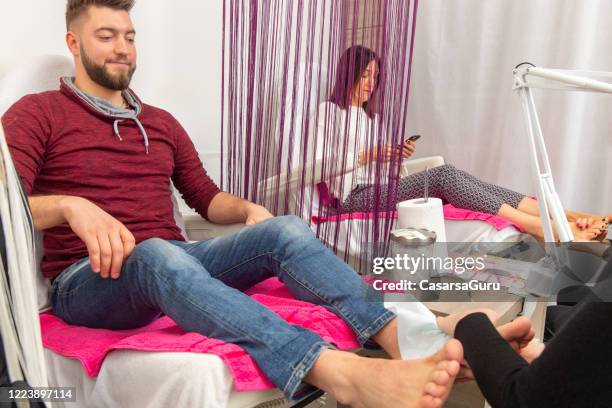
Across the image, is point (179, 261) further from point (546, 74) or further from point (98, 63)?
point (546, 74)

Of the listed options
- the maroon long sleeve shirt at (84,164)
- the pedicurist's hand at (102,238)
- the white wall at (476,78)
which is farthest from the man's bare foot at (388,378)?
the white wall at (476,78)

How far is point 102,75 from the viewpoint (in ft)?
5.23

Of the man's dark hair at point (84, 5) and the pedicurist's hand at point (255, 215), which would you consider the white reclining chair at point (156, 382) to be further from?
the man's dark hair at point (84, 5)

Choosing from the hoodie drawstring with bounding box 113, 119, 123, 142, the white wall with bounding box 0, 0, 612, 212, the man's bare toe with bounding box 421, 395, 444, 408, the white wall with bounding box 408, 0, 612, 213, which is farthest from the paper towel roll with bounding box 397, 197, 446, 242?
the white wall with bounding box 408, 0, 612, 213

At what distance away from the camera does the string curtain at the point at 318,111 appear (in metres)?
1.61

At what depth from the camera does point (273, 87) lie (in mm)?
1828

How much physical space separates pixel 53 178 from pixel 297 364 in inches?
31.2

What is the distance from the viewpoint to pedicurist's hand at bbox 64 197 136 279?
1182 millimetres

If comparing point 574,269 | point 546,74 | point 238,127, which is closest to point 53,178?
point 238,127

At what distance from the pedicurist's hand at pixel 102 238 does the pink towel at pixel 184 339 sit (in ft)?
0.44

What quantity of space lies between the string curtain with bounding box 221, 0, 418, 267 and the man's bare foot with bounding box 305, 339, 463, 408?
68cm

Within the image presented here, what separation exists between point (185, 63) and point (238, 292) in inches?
58.1

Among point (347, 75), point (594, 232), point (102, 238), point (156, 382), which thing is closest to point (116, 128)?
point (102, 238)

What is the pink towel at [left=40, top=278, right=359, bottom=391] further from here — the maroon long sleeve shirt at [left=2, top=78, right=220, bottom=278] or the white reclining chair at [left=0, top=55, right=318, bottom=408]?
the maroon long sleeve shirt at [left=2, top=78, right=220, bottom=278]
